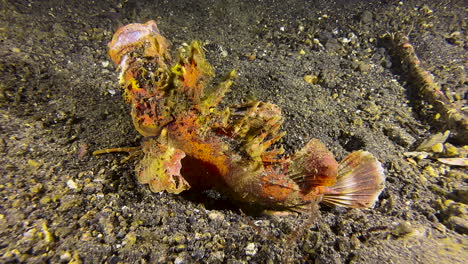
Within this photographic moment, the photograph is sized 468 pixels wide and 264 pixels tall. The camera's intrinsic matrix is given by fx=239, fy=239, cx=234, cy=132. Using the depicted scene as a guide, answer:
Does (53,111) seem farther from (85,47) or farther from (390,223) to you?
(390,223)

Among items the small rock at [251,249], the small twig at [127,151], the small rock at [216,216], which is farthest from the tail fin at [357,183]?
the small twig at [127,151]

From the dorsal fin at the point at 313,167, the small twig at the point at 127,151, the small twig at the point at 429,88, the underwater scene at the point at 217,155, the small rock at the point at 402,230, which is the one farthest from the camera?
the small twig at the point at 429,88

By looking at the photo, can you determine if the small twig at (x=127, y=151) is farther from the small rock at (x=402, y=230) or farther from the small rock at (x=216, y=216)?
the small rock at (x=402, y=230)

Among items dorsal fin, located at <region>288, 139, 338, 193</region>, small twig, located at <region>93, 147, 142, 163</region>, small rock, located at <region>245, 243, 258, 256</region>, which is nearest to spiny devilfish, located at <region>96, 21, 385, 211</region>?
dorsal fin, located at <region>288, 139, 338, 193</region>

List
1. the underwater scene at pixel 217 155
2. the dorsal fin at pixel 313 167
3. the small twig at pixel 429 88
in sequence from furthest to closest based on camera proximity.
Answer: the small twig at pixel 429 88
the dorsal fin at pixel 313 167
the underwater scene at pixel 217 155

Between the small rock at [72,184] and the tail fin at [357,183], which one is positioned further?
the tail fin at [357,183]

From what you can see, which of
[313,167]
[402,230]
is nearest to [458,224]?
[402,230]

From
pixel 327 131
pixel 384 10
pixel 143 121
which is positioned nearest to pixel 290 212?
pixel 327 131
